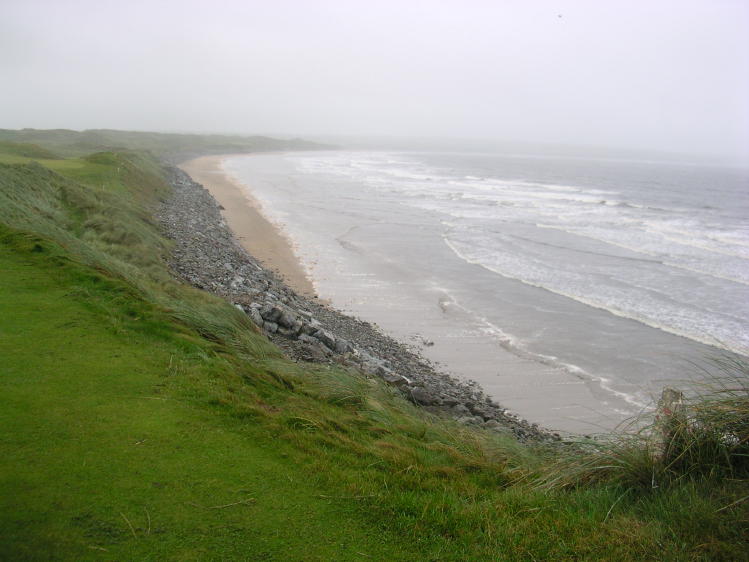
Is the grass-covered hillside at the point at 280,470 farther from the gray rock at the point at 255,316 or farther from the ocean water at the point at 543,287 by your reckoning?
the gray rock at the point at 255,316

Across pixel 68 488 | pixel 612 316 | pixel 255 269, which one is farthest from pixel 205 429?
pixel 612 316

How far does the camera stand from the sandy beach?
724 inches

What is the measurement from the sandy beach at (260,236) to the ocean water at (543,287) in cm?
68

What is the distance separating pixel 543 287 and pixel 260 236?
44.4 feet

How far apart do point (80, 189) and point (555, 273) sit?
62.9ft

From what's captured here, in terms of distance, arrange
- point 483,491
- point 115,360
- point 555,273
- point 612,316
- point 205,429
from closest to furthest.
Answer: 1. point 483,491
2. point 205,429
3. point 115,360
4. point 612,316
5. point 555,273

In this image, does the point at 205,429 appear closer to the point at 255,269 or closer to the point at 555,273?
the point at 255,269

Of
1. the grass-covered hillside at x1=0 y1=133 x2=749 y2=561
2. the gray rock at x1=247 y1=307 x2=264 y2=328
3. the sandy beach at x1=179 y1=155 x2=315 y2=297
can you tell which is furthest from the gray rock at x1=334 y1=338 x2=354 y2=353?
the sandy beach at x1=179 y1=155 x2=315 y2=297

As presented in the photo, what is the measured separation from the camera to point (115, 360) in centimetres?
615

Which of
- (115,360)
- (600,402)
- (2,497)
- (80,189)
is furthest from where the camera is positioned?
(80,189)

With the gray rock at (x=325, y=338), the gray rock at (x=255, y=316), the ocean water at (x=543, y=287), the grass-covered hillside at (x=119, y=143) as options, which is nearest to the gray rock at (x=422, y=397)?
the gray rock at (x=325, y=338)

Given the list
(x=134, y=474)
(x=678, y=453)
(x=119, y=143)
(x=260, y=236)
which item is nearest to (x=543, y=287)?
(x=260, y=236)

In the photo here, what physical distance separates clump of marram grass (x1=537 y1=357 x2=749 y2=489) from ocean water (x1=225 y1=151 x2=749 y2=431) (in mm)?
795

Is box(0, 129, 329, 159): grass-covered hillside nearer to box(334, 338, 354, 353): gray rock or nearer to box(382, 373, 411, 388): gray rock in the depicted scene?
box(334, 338, 354, 353): gray rock
